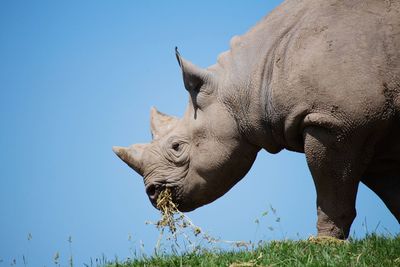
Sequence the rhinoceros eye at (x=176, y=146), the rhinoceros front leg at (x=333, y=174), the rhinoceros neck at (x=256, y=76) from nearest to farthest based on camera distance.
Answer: the rhinoceros front leg at (x=333, y=174), the rhinoceros neck at (x=256, y=76), the rhinoceros eye at (x=176, y=146)

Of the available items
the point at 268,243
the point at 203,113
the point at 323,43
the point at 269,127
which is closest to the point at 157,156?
the point at 203,113

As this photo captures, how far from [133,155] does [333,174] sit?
2764mm

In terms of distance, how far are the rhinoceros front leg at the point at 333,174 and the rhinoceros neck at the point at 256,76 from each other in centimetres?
58

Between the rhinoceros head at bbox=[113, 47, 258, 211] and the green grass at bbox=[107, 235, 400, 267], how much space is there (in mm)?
1393

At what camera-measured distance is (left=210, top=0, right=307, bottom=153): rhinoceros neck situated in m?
7.09

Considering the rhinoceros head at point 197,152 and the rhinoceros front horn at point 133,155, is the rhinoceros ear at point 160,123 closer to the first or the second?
the rhinoceros head at point 197,152

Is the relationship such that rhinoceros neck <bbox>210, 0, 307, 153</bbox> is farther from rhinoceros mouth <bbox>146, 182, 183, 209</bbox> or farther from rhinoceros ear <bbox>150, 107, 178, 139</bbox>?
rhinoceros mouth <bbox>146, 182, 183, 209</bbox>

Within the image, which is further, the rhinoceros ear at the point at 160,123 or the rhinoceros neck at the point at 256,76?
the rhinoceros ear at the point at 160,123

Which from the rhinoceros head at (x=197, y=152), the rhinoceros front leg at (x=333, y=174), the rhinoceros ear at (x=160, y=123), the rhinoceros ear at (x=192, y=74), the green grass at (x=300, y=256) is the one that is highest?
the rhinoceros ear at (x=192, y=74)

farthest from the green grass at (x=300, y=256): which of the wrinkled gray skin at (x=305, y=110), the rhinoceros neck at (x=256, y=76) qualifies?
the rhinoceros neck at (x=256, y=76)

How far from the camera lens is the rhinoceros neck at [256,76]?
23.3 ft

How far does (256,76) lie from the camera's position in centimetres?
715

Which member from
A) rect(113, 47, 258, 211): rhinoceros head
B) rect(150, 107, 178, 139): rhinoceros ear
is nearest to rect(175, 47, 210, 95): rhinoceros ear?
rect(113, 47, 258, 211): rhinoceros head

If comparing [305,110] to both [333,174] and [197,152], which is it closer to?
[333,174]
